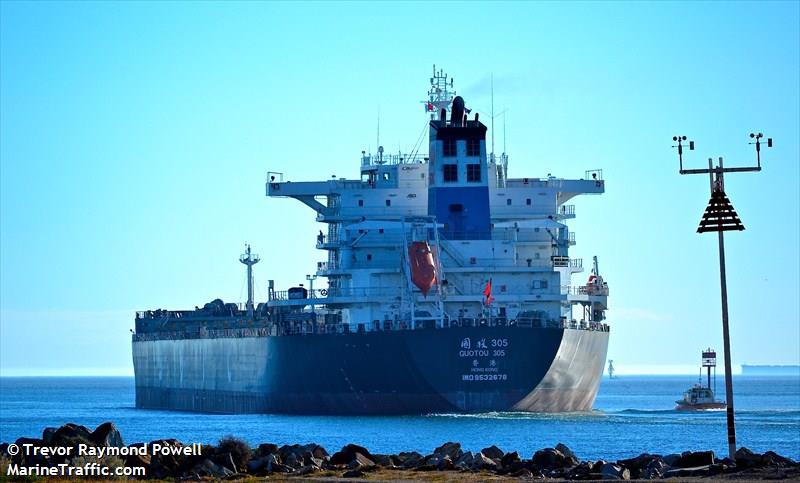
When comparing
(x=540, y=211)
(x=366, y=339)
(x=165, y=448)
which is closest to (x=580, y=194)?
(x=540, y=211)

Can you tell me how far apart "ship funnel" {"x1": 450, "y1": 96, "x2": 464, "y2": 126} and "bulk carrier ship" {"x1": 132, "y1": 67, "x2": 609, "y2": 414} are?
0.07 meters

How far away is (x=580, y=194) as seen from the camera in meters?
66.1

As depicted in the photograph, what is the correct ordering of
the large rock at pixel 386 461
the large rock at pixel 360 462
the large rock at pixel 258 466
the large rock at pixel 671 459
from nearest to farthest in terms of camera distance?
1. the large rock at pixel 258 466
2. the large rock at pixel 671 459
3. the large rock at pixel 360 462
4. the large rock at pixel 386 461

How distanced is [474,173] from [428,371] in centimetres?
962

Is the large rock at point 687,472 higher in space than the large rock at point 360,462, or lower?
lower

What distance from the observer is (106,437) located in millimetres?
31000

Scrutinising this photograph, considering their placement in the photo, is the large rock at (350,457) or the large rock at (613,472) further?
the large rock at (350,457)

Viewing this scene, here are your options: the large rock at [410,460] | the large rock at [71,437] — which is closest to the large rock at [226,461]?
the large rock at [71,437]

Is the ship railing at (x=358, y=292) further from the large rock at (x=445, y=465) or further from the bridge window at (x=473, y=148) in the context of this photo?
the large rock at (x=445, y=465)

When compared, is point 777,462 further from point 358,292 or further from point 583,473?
point 358,292

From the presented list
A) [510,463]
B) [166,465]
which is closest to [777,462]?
[510,463]

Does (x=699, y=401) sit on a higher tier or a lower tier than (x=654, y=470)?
higher

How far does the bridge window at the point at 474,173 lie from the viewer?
60875 millimetres

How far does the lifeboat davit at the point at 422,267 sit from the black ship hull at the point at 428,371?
91.8 inches
